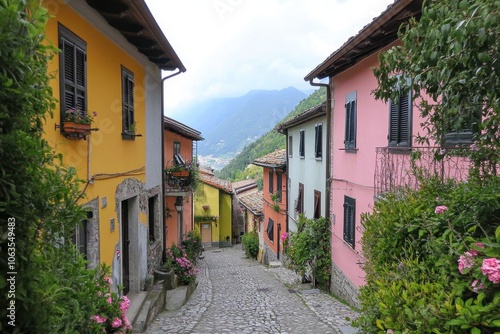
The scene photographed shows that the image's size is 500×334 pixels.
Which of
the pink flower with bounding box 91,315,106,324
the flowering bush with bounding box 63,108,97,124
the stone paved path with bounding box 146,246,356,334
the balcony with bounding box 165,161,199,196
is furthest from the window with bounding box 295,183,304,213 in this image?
the pink flower with bounding box 91,315,106,324

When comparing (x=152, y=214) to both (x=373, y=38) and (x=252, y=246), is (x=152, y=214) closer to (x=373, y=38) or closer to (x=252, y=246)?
(x=373, y=38)

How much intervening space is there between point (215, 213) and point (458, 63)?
103 ft

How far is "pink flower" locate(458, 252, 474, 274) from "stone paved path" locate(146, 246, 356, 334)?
461 centimetres

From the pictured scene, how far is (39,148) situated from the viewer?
175 cm

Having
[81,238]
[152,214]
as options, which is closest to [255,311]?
[152,214]

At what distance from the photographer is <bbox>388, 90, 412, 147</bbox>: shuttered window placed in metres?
6.35

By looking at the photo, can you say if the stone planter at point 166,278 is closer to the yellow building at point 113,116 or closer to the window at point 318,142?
the yellow building at point 113,116

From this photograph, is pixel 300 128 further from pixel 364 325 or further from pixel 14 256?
pixel 14 256

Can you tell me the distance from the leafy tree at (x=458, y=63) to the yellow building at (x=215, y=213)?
28.9m

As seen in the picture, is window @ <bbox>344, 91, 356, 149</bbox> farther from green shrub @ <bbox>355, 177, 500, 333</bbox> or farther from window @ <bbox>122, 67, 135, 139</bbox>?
window @ <bbox>122, 67, 135, 139</bbox>

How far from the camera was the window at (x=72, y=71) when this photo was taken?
15.9ft

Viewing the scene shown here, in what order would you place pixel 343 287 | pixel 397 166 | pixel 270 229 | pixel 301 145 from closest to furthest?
pixel 397 166, pixel 343 287, pixel 301 145, pixel 270 229

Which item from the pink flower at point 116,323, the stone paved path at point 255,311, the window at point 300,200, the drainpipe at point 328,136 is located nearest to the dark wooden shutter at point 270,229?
the window at point 300,200

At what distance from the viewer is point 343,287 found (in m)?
9.72
